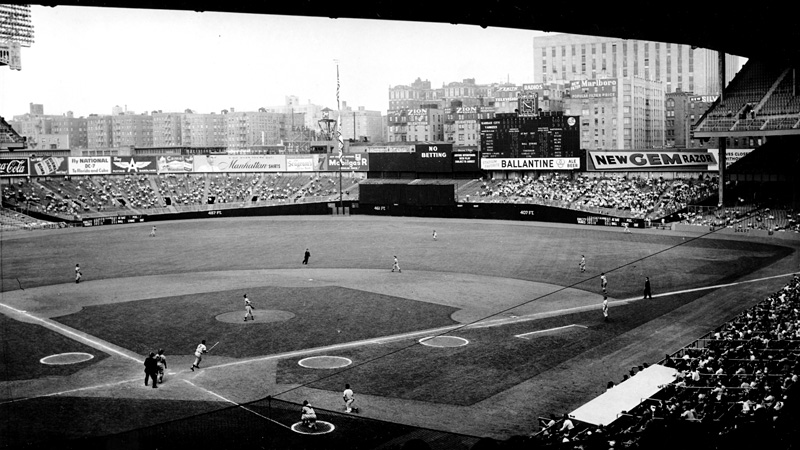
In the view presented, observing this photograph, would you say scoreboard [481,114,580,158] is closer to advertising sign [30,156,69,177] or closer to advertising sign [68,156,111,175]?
advertising sign [68,156,111,175]

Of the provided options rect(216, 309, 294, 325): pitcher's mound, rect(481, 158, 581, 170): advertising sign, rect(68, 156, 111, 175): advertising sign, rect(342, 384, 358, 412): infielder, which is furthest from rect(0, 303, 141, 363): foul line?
rect(68, 156, 111, 175): advertising sign

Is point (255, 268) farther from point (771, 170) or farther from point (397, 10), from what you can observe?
point (771, 170)

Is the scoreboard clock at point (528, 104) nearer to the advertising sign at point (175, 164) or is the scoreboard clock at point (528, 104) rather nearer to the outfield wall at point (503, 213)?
the outfield wall at point (503, 213)

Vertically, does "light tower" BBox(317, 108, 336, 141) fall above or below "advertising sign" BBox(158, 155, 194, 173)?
above

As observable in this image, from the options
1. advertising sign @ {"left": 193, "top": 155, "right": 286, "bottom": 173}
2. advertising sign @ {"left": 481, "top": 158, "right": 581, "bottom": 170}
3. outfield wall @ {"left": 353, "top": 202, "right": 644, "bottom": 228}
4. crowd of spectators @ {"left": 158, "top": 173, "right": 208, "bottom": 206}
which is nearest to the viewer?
outfield wall @ {"left": 353, "top": 202, "right": 644, "bottom": 228}

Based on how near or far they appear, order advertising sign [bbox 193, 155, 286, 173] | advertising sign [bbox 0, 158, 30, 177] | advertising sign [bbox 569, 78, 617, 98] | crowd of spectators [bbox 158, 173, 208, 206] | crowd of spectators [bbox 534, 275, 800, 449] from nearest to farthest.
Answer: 1. crowd of spectators [bbox 534, 275, 800, 449]
2. advertising sign [bbox 0, 158, 30, 177]
3. crowd of spectators [bbox 158, 173, 208, 206]
4. advertising sign [bbox 193, 155, 286, 173]
5. advertising sign [bbox 569, 78, 617, 98]

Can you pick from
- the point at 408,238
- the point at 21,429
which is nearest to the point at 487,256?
the point at 408,238
